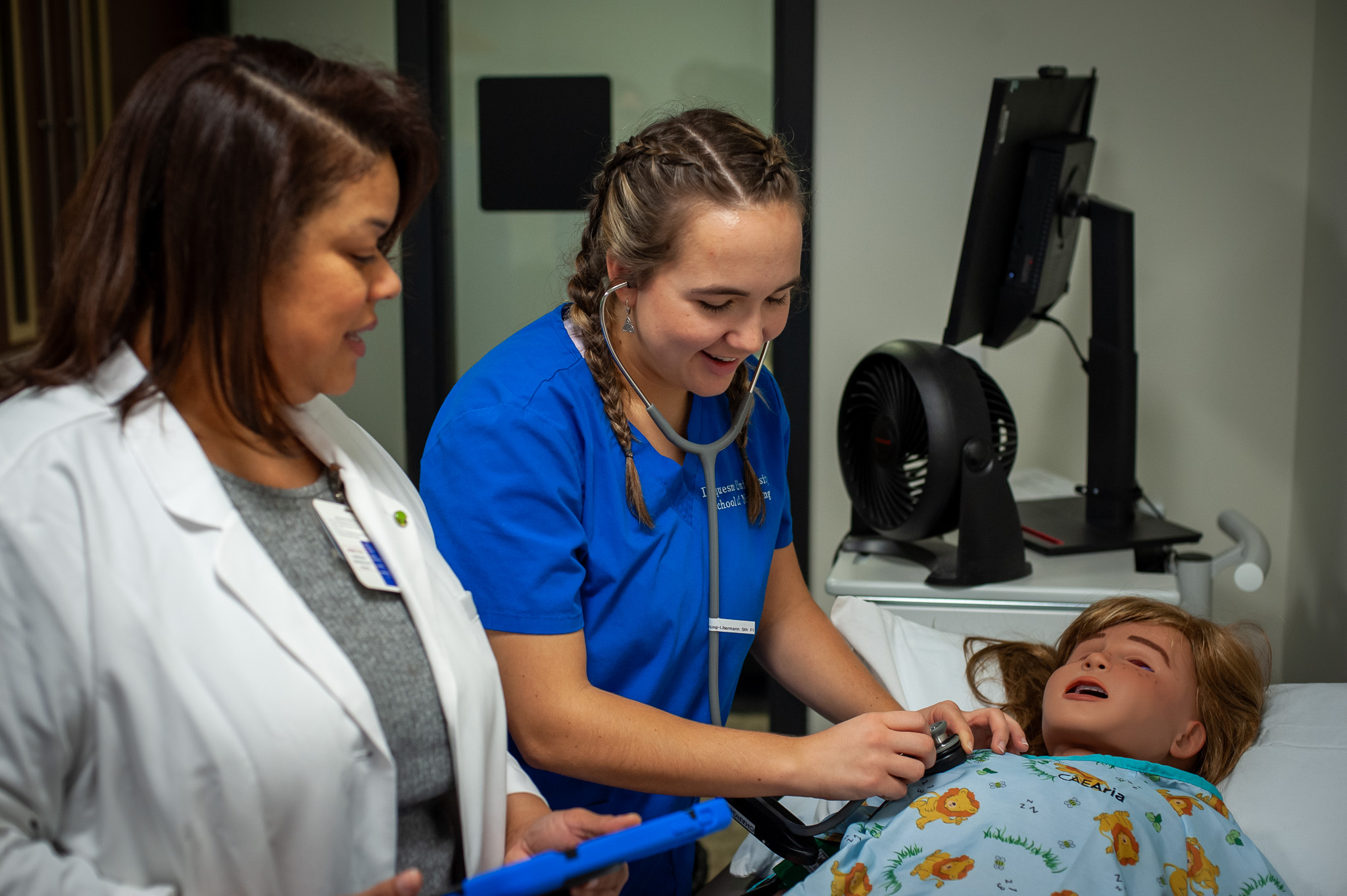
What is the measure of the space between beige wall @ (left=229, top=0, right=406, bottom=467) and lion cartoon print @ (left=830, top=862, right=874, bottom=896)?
6.70ft

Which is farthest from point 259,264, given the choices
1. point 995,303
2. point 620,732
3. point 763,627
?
point 995,303

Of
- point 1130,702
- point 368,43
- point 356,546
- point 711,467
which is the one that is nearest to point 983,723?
point 1130,702

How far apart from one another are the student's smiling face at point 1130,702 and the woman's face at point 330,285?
1.07 metres

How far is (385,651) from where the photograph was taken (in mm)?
877

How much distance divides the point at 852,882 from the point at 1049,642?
0.72 metres

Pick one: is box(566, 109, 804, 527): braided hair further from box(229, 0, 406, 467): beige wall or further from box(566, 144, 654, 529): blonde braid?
box(229, 0, 406, 467): beige wall

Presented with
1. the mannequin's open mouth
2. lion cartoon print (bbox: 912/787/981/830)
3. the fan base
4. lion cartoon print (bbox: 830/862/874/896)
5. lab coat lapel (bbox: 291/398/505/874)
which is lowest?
lion cartoon print (bbox: 830/862/874/896)

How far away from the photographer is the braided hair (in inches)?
45.4

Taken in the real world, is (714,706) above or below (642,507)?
below

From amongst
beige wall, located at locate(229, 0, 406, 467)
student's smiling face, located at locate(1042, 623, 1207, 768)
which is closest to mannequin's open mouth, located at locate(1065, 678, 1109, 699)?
student's smiling face, located at locate(1042, 623, 1207, 768)

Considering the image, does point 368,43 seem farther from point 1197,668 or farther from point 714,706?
point 1197,668

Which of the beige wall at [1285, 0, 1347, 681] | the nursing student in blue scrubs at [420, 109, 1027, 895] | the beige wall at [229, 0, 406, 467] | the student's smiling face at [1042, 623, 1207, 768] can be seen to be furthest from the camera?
the beige wall at [229, 0, 406, 467]

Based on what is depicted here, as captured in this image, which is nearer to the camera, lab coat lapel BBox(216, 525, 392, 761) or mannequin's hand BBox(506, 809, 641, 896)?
lab coat lapel BBox(216, 525, 392, 761)

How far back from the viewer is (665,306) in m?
1.17
